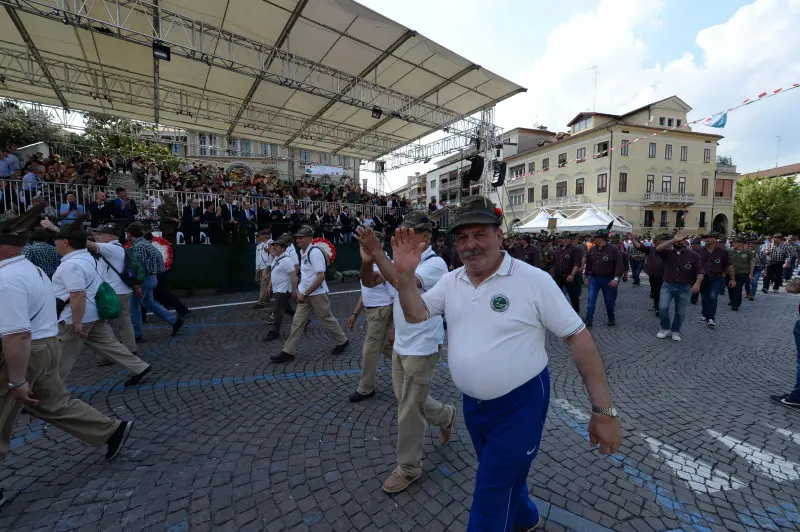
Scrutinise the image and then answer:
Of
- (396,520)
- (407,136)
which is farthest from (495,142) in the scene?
(396,520)

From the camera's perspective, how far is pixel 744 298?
11.1 m

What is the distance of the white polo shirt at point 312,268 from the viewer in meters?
5.34

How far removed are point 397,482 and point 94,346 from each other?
3649 mm

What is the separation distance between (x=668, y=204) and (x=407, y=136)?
32.8 meters

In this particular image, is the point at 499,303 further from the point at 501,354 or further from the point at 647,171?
the point at 647,171

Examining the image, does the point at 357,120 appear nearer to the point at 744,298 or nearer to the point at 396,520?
the point at 744,298

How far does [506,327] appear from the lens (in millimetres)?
1745

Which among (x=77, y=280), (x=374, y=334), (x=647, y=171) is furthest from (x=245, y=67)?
(x=647, y=171)

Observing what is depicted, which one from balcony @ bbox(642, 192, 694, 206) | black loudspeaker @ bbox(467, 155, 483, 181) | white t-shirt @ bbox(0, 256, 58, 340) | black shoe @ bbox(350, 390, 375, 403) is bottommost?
black shoe @ bbox(350, 390, 375, 403)

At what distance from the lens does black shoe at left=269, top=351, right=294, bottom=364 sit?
5156 millimetres

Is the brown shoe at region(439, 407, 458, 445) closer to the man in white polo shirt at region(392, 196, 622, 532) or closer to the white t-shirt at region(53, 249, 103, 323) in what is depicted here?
the man in white polo shirt at region(392, 196, 622, 532)

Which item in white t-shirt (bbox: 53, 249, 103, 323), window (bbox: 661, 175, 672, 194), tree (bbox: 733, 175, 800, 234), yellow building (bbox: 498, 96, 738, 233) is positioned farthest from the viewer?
window (bbox: 661, 175, 672, 194)

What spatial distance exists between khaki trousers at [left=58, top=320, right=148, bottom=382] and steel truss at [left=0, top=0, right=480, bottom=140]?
25.3ft

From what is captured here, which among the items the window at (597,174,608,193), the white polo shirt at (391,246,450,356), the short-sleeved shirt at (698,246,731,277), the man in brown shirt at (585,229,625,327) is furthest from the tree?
the white polo shirt at (391,246,450,356)
